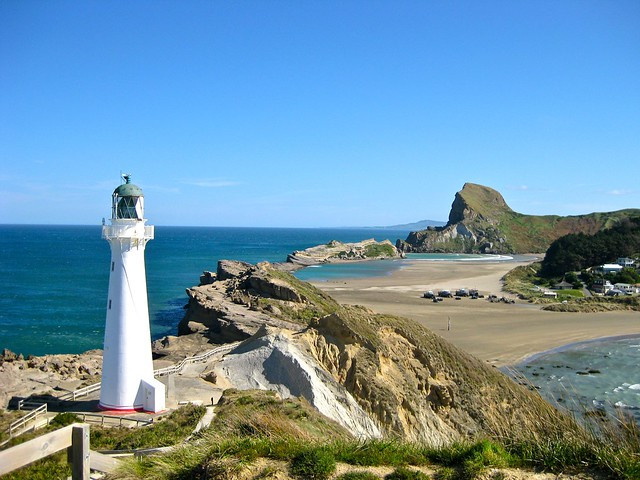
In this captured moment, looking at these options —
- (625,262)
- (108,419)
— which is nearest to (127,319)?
(108,419)

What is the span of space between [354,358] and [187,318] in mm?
27665

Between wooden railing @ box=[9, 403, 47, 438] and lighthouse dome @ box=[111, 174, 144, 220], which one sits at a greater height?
lighthouse dome @ box=[111, 174, 144, 220]

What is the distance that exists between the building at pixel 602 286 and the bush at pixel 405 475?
6678 centimetres

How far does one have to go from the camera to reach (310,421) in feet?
41.9

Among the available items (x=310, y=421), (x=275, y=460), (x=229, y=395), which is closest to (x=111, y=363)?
(x=229, y=395)

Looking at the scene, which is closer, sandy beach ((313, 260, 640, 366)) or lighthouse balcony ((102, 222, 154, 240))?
lighthouse balcony ((102, 222, 154, 240))

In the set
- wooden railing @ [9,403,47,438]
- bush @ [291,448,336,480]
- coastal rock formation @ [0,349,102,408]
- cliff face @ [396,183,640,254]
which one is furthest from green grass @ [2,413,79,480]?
cliff face @ [396,183,640,254]

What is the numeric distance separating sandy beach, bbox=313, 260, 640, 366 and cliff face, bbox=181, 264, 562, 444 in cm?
1527

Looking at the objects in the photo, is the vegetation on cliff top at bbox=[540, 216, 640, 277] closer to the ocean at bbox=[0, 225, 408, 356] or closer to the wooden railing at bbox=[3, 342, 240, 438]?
the ocean at bbox=[0, 225, 408, 356]

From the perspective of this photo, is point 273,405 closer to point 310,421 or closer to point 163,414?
point 310,421

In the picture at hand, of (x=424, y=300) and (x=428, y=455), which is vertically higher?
(x=428, y=455)

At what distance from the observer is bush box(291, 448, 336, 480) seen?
21.3ft

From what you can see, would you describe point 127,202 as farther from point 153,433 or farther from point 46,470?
point 46,470

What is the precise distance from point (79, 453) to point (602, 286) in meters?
70.9
